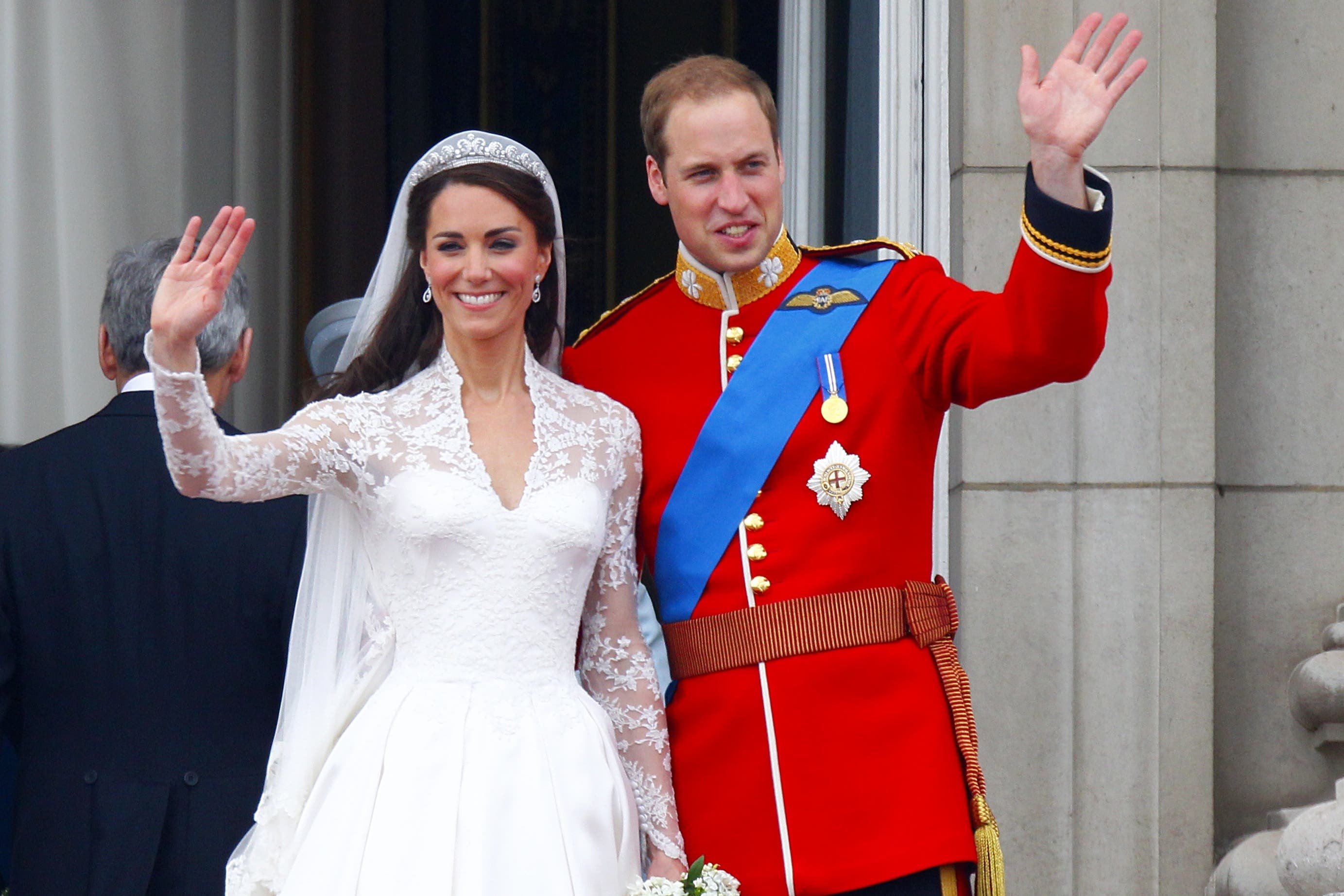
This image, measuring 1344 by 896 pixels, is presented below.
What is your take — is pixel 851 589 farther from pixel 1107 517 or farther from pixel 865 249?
pixel 1107 517

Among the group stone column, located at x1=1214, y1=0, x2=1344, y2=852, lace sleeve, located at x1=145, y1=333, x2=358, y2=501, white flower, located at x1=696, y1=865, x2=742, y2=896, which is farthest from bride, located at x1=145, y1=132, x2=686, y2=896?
stone column, located at x1=1214, y1=0, x2=1344, y2=852

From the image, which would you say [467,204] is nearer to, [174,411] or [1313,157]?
[174,411]

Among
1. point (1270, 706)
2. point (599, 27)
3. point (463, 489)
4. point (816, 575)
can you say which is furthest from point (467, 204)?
point (599, 27)

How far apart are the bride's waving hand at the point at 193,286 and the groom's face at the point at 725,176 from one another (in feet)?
Result: 2.37

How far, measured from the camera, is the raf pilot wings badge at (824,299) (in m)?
3.10

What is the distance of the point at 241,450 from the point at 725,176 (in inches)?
35.1

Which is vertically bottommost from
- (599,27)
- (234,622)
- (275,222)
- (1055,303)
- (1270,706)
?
(1270,706)

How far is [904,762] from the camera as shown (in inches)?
114

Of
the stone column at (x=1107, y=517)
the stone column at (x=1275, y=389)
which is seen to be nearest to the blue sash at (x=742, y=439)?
the stone column at (x=1107, y=517)

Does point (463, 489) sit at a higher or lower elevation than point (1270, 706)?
higher

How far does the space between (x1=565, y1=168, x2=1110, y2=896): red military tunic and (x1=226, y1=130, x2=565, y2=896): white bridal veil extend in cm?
46

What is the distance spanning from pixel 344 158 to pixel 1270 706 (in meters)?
3.31

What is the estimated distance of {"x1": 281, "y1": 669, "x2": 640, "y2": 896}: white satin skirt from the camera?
270 centimetres

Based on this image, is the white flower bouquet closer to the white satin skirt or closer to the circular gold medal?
the white satin skirt
